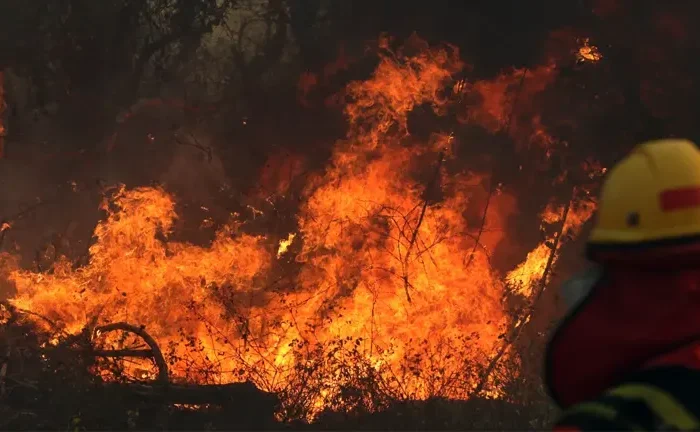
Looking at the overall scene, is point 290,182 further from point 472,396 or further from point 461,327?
point 472,396

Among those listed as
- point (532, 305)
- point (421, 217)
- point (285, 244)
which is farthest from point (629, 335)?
point (532, 305)

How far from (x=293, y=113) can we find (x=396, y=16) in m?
1.96

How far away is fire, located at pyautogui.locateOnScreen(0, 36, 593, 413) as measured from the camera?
8852mm

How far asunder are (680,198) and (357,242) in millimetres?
8271

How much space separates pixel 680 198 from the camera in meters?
1.28

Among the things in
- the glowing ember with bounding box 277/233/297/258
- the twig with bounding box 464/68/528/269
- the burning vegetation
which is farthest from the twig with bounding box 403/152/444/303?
the glowing ember with bounding box 277/233/297/258

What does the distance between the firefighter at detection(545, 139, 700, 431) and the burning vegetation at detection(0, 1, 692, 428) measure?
6785 millimetres

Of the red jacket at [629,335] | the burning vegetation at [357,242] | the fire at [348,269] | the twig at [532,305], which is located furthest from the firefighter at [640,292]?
the twig at [532,305]

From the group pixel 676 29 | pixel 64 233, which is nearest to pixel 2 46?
pixel 64 233

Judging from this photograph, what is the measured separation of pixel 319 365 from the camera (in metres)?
7.88

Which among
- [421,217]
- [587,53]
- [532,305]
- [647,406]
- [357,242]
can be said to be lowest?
[647,406]

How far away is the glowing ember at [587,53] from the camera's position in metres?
9.91

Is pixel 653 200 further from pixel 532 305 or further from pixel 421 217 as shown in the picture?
pixel 532 305

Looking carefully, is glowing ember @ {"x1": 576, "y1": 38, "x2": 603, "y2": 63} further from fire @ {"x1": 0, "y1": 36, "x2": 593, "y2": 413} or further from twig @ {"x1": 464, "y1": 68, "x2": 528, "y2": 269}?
twig @ {"x1": 464, "y1": 68, "x2": 528, "y2": 269}
